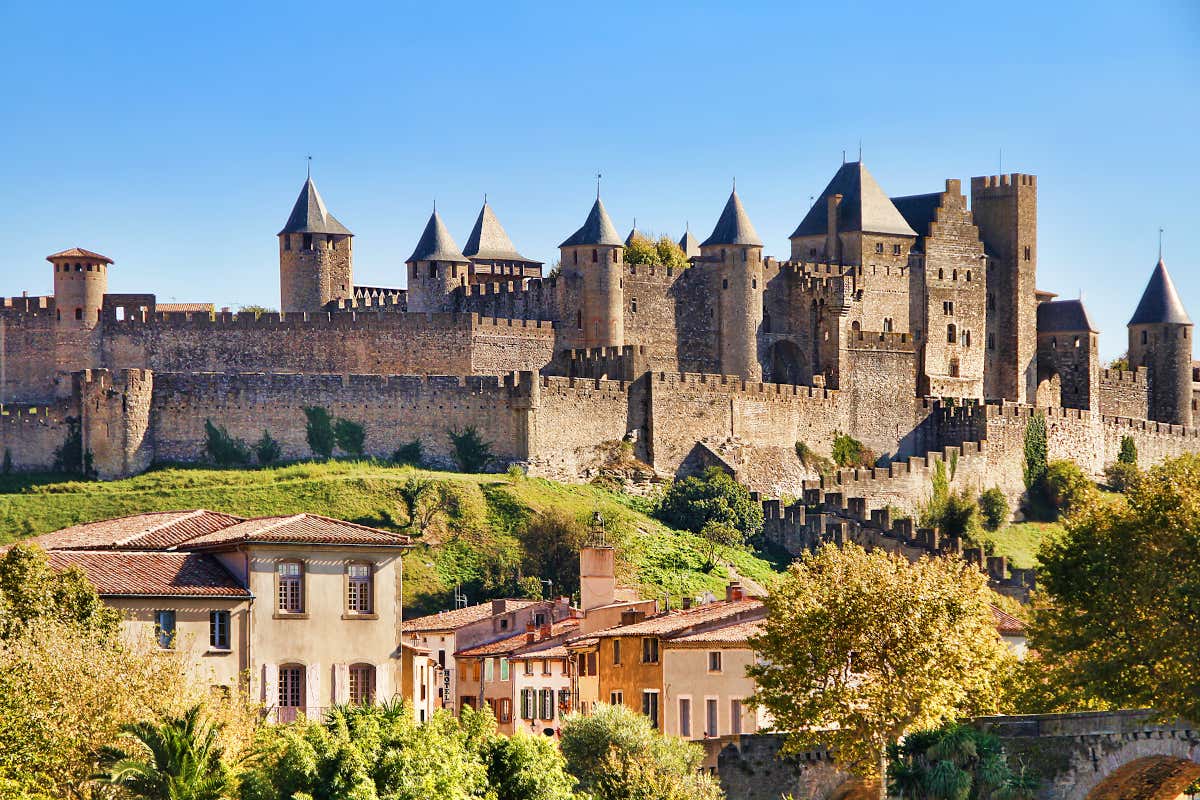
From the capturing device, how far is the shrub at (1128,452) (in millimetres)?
108750

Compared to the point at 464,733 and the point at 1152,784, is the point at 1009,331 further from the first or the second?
the point at 464,733

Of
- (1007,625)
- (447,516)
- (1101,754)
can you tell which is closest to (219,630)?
(1101,754)

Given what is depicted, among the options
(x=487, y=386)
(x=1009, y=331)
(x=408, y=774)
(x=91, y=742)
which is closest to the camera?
(x=408, y=774)

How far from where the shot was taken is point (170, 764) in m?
43.6

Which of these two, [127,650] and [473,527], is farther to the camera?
[473,527]

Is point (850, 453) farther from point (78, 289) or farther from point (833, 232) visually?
point (78, 289)

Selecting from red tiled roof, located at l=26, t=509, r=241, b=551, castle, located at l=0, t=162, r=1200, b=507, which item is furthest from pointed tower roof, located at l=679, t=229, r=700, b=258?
red tiled roof, located at l=26, t=509, r=241, b=551

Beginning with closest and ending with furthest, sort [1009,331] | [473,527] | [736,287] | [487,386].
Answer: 1. [473,527]
2. [487,386]
3. [736,287]
4. [1009,331]

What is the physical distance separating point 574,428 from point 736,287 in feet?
40.2

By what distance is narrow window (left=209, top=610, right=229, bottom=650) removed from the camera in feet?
174

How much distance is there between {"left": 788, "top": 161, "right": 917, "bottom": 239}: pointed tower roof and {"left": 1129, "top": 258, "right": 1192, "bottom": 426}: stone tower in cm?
1596

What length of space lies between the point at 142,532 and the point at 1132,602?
23.2 meters

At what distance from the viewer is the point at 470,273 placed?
104438 mm

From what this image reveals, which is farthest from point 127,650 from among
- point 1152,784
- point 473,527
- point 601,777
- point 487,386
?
point 487,386
